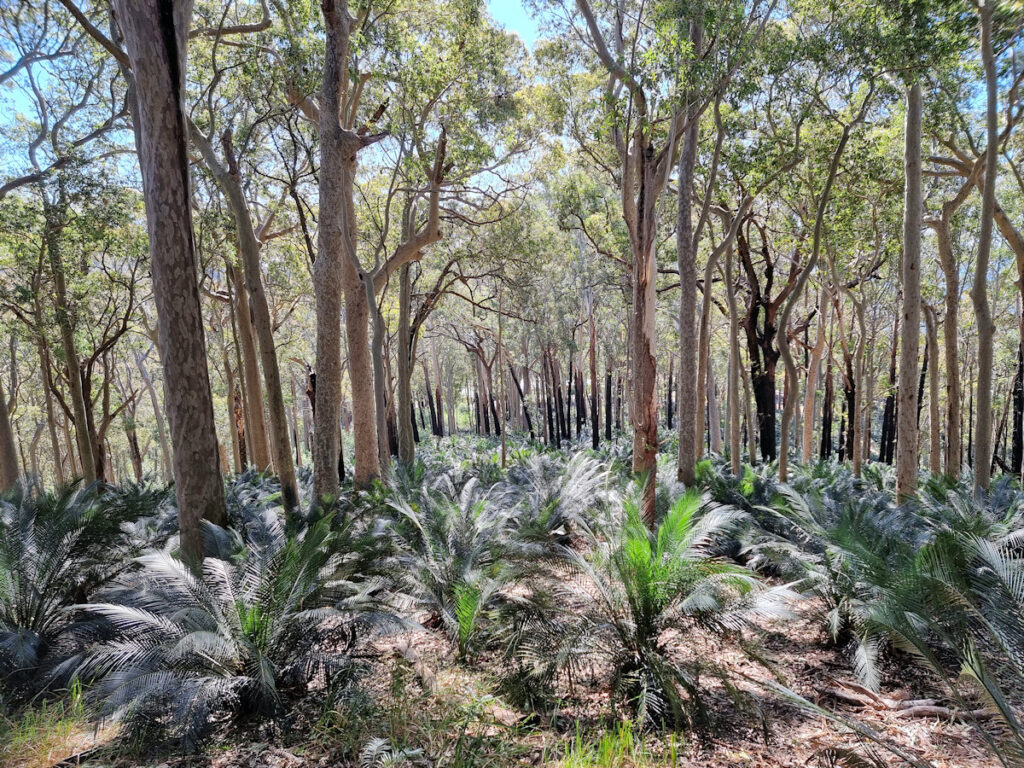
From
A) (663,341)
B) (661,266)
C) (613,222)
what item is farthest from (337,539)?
(663,341)

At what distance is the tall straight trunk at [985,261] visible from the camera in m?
6.60

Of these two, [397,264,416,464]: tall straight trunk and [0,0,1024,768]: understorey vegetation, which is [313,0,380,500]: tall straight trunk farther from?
[397,264,416,464]: tall straight trunk

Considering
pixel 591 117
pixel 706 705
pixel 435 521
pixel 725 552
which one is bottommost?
pixel 725 552

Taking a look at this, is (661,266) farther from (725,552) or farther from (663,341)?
(663,341)

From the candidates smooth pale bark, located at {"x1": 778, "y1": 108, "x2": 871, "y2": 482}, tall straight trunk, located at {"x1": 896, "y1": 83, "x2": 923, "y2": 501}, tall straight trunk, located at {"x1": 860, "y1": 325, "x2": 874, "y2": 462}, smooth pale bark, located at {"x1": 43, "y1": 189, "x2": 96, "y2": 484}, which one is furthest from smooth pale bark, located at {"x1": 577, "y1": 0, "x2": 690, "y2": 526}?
smooth pale bark, located at {"x1": 43, "y1": 189, "x2": 96, "y2": 484}

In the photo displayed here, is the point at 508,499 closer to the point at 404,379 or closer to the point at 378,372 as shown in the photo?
the point at 378,372

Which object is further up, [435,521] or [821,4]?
[821,4]

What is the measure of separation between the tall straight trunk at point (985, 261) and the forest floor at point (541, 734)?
207 inches

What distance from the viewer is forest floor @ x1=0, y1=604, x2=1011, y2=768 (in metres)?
2.98

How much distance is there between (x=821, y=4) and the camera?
26.4 feet

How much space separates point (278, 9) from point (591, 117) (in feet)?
19.9

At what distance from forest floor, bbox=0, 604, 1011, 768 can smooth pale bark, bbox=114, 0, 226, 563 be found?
76.5 inches

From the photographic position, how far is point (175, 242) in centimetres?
488

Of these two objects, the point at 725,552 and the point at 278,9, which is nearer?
the point at 725,552
